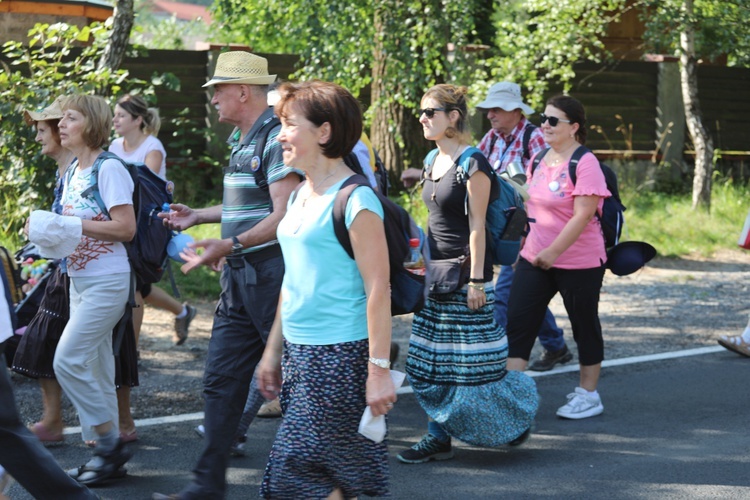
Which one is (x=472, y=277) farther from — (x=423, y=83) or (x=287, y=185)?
(x=423, y=83)

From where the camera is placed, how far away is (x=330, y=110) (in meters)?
3.58

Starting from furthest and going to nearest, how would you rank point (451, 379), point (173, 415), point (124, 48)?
1. point (124, 48)
2. point (173, 415)
3. point (451, 379)

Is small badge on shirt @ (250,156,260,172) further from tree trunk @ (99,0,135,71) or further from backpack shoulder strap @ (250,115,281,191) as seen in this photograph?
tree trunk @ (99,0,135,71)

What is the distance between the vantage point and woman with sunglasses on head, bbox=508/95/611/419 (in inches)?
231

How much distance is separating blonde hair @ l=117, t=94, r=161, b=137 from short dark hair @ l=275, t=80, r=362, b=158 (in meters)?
3.75

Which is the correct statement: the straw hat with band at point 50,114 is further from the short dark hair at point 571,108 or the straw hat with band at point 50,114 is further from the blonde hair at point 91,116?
the short dark hair at point 571,108

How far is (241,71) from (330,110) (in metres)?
1.13

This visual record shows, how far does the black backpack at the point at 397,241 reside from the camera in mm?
3529

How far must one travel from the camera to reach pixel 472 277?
5.31 meters

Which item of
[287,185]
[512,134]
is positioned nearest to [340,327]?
[287,185]

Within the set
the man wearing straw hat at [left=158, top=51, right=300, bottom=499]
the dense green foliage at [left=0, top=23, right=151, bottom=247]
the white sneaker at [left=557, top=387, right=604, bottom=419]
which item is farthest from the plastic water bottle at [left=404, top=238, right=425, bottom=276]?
the dense green foliage at [left=0, top=23, right=151, bottom=247]

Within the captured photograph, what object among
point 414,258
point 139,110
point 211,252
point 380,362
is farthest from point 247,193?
point 139,110

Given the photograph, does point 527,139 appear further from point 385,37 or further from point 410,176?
point 385,37

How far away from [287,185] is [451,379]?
5.16 ft
